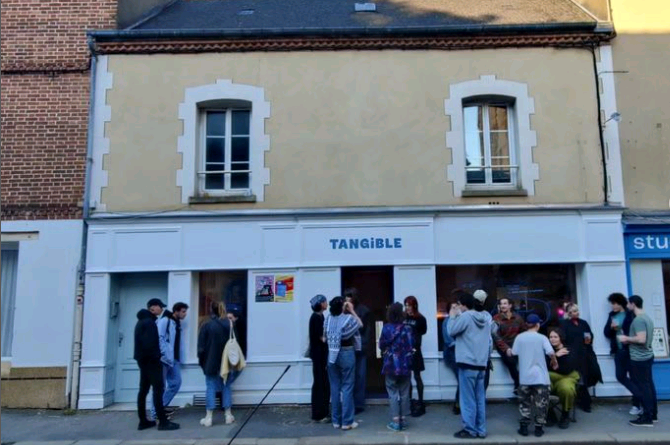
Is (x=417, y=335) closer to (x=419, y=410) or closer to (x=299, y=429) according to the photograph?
(x=419, y=410)

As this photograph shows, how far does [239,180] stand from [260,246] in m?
1.30

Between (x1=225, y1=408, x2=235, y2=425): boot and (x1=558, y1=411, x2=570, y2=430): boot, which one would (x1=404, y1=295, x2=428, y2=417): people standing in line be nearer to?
(x1=558, y1=411, x2=570, y2=430): boot

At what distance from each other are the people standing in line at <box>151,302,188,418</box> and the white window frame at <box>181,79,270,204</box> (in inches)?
82.7

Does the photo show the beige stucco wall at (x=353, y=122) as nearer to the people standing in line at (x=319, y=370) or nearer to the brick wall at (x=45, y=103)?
the brick wall at (x=45, y=103)

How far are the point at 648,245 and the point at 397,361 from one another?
498 centimetres

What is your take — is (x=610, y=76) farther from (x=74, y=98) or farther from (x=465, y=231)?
(x=74, y=98)

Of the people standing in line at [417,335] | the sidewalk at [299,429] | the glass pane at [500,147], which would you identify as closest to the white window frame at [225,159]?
the people standing in line at [417,335]

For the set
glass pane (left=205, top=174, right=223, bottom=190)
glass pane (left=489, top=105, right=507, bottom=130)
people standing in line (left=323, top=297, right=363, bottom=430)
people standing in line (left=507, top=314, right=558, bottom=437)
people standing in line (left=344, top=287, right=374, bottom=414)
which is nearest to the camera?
people standing in line (left=507, top=314, right=558, bottom=437)

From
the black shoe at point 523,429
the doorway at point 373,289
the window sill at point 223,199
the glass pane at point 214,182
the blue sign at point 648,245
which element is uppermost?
the glass pane at point 214,182

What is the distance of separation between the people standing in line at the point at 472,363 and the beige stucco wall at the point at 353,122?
104 inches

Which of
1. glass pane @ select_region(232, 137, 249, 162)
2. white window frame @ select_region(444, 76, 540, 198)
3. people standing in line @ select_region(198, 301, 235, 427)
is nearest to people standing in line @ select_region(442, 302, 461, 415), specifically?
white window frame @ select_region(444, 76, 540, 198)

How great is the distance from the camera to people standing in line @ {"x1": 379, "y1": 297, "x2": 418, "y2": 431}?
6812mm

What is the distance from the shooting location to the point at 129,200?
29.3 feet

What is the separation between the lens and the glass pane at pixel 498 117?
9367 millimetres
